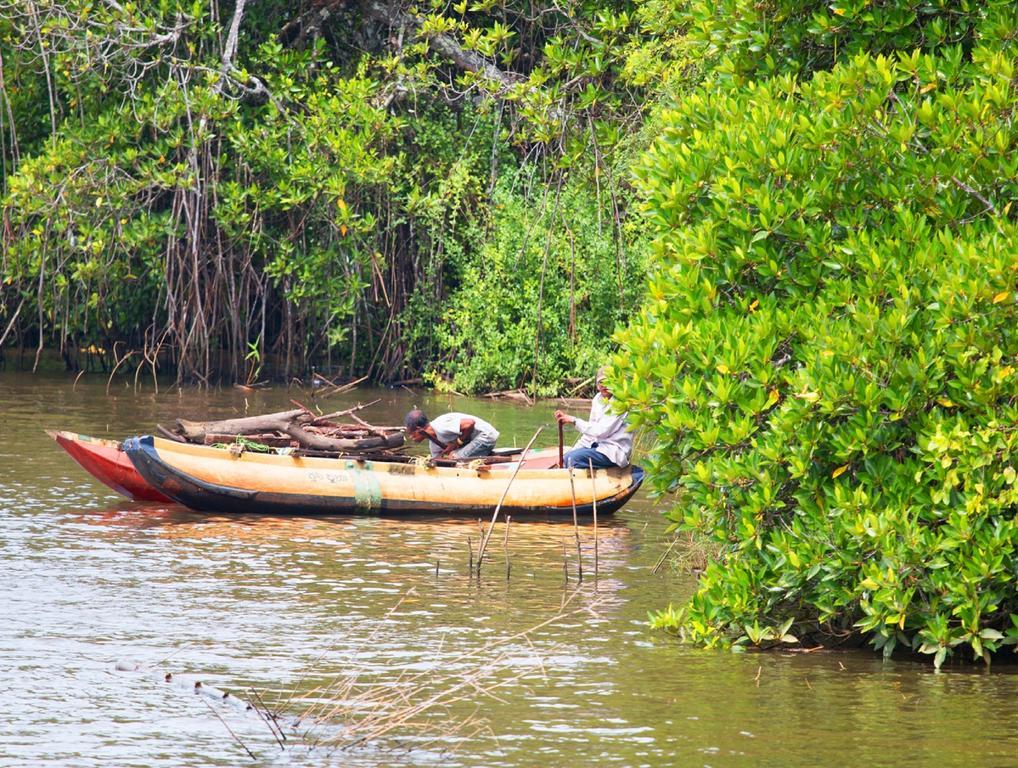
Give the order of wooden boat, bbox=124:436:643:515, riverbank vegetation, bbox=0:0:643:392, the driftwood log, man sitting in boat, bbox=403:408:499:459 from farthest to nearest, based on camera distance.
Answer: riverbank vegetation, bbox=0:0:643:392, man sitting in boat, bbox=403:408:499:459, the driftwood log, wooden boat, bbox=124:436:643:515

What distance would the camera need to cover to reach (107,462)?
13203mm

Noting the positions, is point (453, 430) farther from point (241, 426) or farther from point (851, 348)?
point (851, 348)

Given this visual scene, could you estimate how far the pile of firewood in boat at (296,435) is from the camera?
13.4 meters

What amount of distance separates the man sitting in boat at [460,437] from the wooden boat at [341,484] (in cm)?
46

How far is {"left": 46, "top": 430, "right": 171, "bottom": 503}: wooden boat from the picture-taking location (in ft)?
42.8

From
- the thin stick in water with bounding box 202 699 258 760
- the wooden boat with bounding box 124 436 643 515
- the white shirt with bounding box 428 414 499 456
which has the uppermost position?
the white shirt with bounding box 428 414 499 456

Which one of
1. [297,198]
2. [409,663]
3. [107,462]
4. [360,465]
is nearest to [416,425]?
[360,465]

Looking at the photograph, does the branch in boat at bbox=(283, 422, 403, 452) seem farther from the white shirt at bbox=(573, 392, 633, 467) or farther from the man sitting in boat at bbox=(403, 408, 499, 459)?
the white shirt at bbox=(573, 392, 633, 467)

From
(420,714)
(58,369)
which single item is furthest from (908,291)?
(58,369)

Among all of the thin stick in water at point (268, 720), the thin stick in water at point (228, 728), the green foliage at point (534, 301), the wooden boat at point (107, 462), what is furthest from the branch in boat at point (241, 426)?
the green foliage at point (534, 301)

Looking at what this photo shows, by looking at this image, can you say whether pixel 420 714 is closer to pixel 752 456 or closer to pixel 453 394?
pixel 752 456

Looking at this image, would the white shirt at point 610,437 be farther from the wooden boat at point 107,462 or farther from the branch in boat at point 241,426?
the wooden boat at point 107,462

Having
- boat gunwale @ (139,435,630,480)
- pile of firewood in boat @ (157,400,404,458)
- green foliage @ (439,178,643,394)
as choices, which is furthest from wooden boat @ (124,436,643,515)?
green foliage @ (439,178,643,394)

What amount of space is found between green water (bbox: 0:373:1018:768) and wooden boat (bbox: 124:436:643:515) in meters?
0.24
